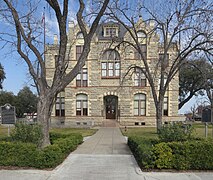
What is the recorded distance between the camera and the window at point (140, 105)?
122ft

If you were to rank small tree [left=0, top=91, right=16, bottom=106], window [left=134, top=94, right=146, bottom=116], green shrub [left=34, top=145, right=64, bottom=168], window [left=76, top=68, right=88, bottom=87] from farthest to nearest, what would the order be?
small tree [left=0, top=91, right=16, bottom=106] → window [left=76, top=68, right=88, bottom=87] → window [left=134, top=94, right=146, bottom=116] → green shrub [left=34, top=145, right=64, bottom=168]

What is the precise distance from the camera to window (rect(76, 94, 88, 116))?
124ft

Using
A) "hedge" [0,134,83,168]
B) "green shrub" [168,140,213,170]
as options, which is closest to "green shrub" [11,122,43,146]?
"hedge" [0,134,83,168]

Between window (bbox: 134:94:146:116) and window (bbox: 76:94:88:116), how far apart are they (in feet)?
25.3

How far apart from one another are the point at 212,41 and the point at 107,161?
1168 centimetres

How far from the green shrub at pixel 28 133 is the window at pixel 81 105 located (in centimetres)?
2691

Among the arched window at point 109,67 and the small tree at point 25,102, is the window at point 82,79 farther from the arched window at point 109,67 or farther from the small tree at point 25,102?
the small tree at point 25,102

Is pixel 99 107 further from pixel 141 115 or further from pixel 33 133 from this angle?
pixel 33 133

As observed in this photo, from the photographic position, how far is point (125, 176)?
775 centimetres

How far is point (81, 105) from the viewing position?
124ft

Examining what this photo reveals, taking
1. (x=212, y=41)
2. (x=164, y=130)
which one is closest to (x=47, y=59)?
(x=212, y=41)

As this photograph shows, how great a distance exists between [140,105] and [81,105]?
9.09 metres

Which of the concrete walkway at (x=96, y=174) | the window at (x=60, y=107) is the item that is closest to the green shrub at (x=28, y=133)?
the concrete walkway at (x=96, y=174)

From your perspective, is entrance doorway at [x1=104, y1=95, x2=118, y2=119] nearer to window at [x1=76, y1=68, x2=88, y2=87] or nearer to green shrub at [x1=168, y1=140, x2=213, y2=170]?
window at [x1=76, y1=68, x2=88, y2=87]
